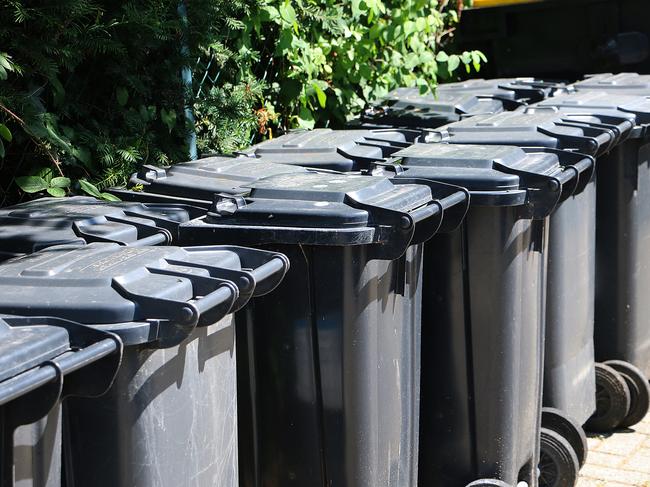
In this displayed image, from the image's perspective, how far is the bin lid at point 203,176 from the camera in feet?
11.3

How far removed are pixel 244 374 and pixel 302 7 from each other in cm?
279

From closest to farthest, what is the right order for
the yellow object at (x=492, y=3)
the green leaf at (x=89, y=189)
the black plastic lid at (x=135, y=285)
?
the black plastic lid at (x=135, y=285) → the green leaf at (x=89, y=189) → the yellow object at (x=492, y=3)

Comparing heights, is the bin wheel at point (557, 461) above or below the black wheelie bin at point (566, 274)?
below

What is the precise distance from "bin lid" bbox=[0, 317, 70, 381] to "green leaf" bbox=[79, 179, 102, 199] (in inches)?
70.6

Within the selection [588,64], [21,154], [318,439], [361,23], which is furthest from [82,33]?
[588,64]

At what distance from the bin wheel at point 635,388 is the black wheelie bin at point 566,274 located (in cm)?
43

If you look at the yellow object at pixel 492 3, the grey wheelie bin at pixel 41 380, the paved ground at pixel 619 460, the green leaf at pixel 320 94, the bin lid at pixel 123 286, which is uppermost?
the yellow object at pixel 492 3

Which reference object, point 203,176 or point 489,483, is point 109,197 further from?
point 489,483

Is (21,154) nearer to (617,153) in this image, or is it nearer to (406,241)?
(406,241)

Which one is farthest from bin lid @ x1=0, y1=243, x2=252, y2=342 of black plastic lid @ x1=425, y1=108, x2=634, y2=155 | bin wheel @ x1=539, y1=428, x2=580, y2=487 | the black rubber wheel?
bin wheel @ x1=539, y1=428, x2=580, y2=487

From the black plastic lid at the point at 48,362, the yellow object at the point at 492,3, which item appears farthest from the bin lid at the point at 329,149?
the yellow object at the point at 492,3

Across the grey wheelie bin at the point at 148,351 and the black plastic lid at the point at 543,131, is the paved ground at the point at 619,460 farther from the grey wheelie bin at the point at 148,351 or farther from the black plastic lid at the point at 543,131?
the grey wheelie bin at the point at 148,351

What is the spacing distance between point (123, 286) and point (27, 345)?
0.33 metres

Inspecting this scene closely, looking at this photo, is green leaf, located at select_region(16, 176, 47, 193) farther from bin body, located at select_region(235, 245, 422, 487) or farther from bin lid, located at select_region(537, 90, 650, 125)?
bin lid, located at select_region(537, 90, 650, 125)
